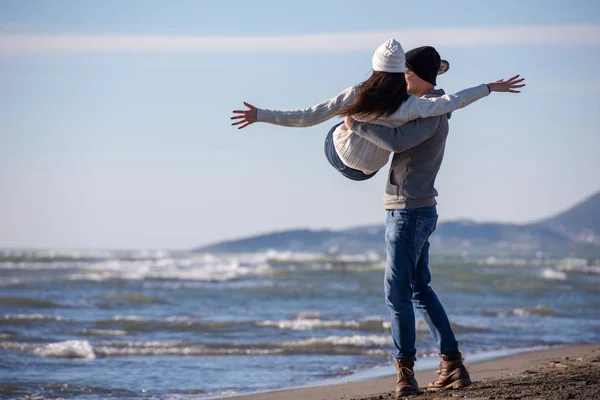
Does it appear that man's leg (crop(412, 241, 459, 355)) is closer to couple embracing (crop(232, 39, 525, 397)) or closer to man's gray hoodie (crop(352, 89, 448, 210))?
couple embracing (crop(232, 39, 525, 397))

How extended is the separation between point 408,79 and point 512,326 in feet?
25.6

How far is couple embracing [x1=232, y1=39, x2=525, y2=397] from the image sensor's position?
4.41 m

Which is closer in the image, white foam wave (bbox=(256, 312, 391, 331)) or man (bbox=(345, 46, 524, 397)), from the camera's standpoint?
man (bbox=(345, 46, 524, 397))

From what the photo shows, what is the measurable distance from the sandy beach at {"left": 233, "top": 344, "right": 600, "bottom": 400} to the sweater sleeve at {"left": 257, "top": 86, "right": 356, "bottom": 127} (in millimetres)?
1685

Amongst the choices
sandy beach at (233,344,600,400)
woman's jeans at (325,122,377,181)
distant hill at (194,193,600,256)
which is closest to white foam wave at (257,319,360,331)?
sandy beach at (233,344,600,400)

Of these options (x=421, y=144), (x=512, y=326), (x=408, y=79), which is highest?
(x=408, y=79)

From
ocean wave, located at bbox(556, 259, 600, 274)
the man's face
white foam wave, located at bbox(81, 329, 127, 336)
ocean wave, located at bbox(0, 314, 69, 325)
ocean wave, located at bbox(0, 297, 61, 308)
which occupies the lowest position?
ocean wave, located at bbox(556, 259, 600, 274)

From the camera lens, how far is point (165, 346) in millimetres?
9500

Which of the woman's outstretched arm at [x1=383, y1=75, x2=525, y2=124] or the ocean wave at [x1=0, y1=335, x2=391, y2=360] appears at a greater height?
the woman's outstretched arm at [x1=383, y1=75, x2=525, y2=124]

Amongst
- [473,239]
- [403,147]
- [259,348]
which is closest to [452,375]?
[403,147]

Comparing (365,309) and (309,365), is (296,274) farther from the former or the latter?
(309,365)

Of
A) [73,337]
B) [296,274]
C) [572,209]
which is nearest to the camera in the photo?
[73,337]

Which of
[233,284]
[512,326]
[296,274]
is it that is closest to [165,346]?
[512,326]

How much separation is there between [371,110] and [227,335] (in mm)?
6685
